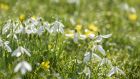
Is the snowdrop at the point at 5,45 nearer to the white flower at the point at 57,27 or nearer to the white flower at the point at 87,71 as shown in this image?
the white flower at the point at 57,27

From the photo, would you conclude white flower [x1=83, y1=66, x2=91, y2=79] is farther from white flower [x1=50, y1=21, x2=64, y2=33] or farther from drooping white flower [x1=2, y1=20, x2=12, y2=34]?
drooping white flower [x1=2, y1=20, x2=12, y2=34]

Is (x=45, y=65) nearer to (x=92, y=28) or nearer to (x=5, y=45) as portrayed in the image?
(x=5, y=45)

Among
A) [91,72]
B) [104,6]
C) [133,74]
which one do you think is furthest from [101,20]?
[91,72]

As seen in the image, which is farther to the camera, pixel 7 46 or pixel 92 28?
pixel 92 28

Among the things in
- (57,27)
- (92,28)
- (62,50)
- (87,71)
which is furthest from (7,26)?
(92,28)

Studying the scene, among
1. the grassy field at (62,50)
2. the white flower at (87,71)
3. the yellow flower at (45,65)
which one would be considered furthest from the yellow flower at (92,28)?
the white flower at (87,71)

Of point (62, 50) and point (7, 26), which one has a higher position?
point (7, 26)

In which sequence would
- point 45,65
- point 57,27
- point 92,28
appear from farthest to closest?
1. point 92,28
2. point 57,27
3. point 45,65

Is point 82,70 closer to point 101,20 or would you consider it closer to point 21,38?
point 21,38

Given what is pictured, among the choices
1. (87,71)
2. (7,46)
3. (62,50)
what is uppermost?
(62,50)

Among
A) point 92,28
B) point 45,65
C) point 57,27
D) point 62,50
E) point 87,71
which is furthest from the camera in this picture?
point 92,28

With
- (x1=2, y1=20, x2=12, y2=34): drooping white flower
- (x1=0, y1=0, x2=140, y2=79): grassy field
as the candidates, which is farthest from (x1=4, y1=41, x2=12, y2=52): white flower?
(x1=2, y1=20, x2=12, y2=34): drooping white flower
